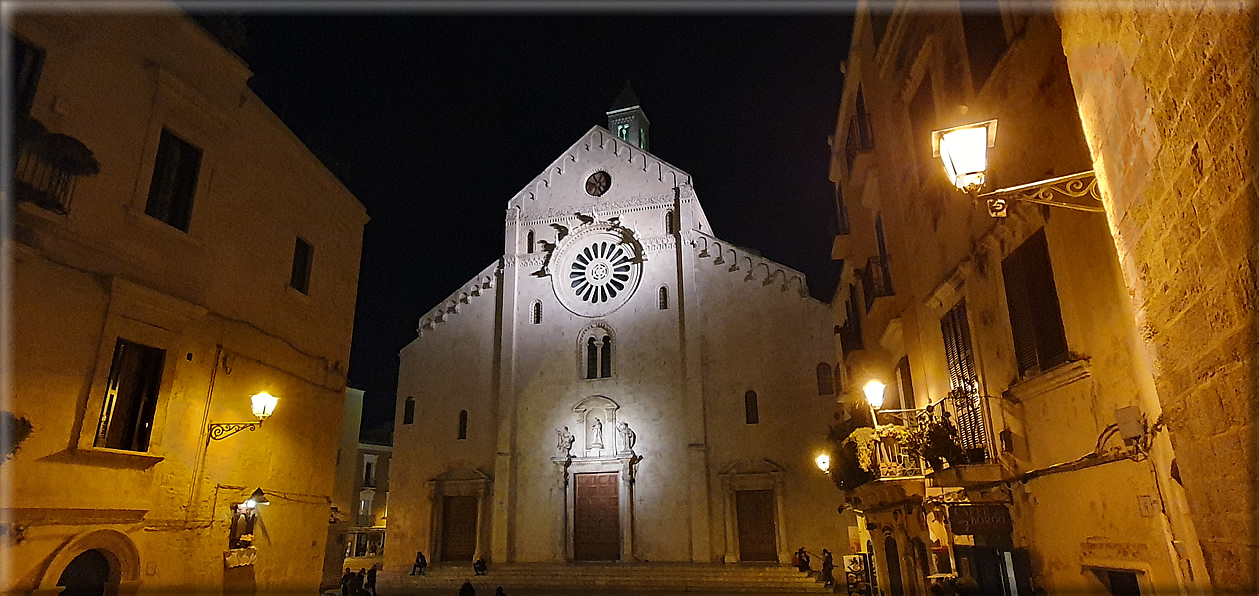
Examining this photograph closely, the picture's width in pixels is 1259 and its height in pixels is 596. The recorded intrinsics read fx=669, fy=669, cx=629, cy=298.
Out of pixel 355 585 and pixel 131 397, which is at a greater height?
pixel 131 397

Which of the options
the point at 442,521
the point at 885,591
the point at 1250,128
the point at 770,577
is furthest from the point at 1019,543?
the point at 442,521

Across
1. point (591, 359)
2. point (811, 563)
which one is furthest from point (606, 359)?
point (811, 563)

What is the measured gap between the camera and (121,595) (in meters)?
8.02

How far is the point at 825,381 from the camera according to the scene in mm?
25391

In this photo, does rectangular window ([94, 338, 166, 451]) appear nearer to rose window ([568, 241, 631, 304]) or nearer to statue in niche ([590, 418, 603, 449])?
statue in niche ([590, 418, 603, 449])

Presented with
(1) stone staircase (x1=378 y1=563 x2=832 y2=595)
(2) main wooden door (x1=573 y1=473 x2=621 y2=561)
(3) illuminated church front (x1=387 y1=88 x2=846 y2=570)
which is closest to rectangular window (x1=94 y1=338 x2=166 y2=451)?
(1) stone staircase (x1=378 y1=563 x2=832 y2=595)

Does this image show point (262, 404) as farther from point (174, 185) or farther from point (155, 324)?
point (174, 185)

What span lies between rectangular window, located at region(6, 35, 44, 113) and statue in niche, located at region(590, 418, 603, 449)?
2196 centimetres

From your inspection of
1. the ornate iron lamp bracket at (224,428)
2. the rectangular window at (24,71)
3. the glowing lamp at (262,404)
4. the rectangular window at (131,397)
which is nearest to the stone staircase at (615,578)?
the ornate iron lamp bracket at (224,428)

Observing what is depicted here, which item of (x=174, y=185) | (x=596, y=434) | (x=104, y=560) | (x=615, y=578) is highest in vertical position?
(x=174, y=185)

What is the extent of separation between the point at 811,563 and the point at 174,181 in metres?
22.2

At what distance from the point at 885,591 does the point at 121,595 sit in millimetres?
14341

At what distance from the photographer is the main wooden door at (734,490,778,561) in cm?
2494

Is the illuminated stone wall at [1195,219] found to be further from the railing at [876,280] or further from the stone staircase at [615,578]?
the stone staircase at [615,578]
